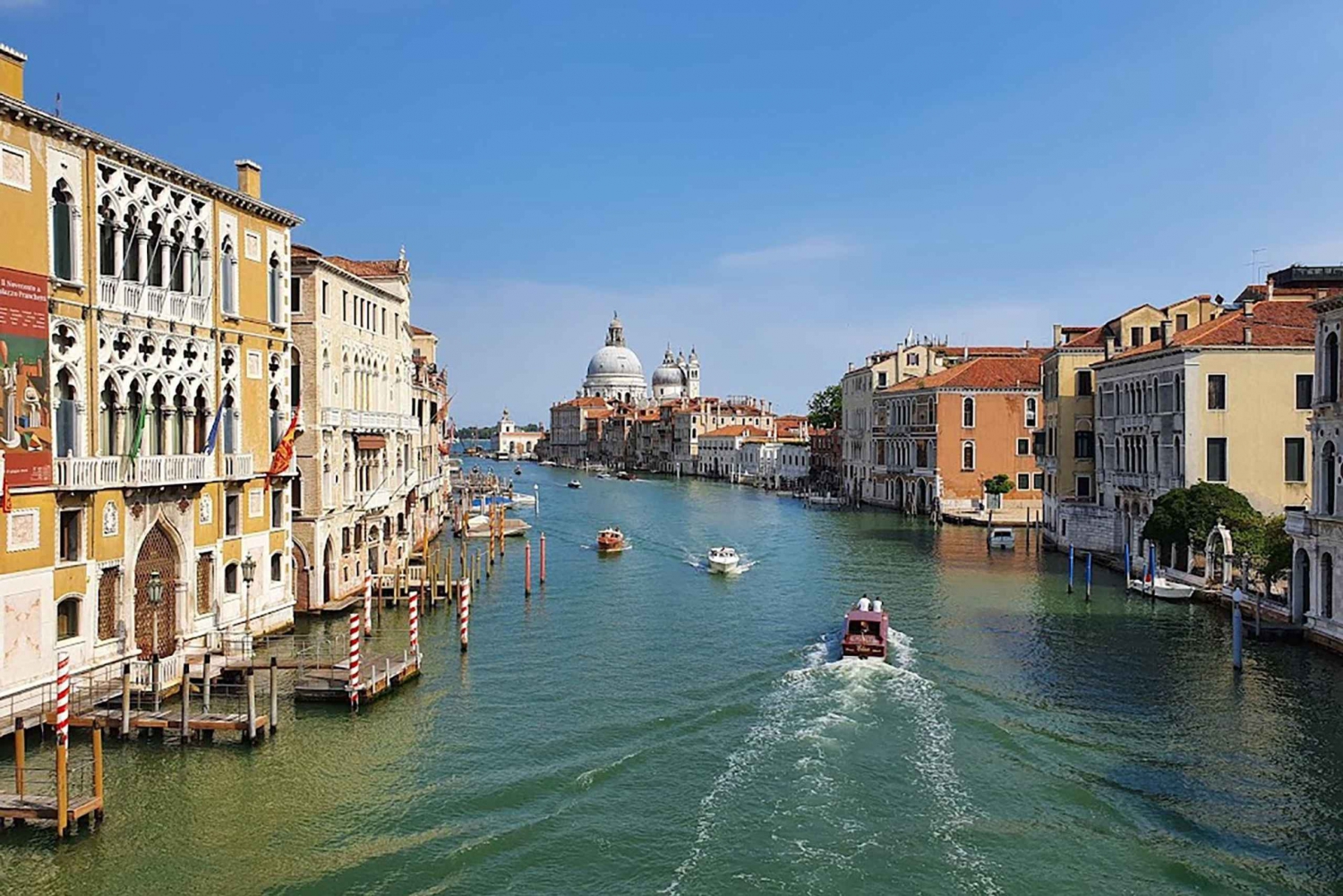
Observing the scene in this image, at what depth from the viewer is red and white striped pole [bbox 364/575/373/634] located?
22859 mm

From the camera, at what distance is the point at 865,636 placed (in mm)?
20812

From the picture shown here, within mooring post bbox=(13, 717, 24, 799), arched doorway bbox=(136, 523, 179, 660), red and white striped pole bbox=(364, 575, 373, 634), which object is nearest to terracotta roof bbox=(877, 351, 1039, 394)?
red and white striped pole bbox=(364, 575, 373, 634)

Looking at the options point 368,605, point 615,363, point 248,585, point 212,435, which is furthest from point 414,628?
point 615,363

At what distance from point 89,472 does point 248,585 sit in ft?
16.7

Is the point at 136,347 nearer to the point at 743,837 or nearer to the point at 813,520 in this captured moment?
the point at 743,837

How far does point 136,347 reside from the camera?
17125mm

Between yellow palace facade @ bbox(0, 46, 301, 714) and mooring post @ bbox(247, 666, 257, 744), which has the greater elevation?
yellow palace facade @ bbox(0, 46, 301, 714)

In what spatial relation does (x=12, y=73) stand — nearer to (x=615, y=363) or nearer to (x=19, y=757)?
(x=19, y=757)

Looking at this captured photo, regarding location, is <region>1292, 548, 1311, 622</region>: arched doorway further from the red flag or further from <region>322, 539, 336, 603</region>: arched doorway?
<region>322, 539, 336, 603</region>: arched doorway

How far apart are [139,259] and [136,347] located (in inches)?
52.0

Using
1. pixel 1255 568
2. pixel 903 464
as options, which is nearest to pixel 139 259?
pixel 1255 568

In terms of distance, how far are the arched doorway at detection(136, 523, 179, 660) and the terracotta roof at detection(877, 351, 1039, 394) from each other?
3934 centimetres

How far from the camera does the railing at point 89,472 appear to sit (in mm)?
15320

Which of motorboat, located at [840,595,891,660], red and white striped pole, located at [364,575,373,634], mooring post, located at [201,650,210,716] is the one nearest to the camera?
mooring post, located at [201,650,210,716]
